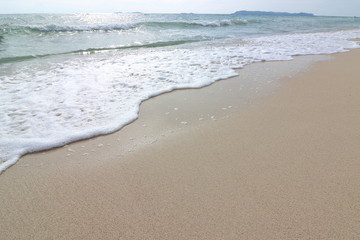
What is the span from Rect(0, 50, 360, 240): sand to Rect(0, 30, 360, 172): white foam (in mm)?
245

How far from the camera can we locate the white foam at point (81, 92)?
251cm

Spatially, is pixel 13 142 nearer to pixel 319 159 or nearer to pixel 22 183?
pixel 22 183

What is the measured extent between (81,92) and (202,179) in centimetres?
261

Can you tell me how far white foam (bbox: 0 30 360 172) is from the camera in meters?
2.51

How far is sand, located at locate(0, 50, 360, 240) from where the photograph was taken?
143 cm

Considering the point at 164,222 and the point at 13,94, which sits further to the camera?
the point at 13,94

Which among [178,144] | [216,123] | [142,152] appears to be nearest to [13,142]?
[142,152]

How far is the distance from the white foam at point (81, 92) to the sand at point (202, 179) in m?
0.24

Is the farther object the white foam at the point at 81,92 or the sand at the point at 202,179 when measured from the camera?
the white foam at the point at 81,92

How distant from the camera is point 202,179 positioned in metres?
1.81

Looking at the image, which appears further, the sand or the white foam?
the white foam

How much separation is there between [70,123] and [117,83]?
1506 mm

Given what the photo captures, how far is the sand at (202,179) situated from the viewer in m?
1.43

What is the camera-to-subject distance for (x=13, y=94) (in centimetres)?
362
